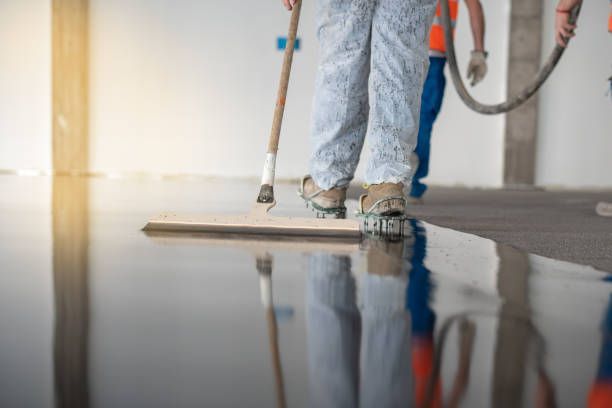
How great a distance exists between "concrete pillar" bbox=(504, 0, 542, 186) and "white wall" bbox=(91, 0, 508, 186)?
0.11 m

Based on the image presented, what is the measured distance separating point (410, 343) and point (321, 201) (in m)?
1.50

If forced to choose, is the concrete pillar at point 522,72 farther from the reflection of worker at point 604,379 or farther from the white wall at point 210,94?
the reflection of worker at point 604,379

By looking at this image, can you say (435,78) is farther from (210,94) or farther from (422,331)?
(210,94)

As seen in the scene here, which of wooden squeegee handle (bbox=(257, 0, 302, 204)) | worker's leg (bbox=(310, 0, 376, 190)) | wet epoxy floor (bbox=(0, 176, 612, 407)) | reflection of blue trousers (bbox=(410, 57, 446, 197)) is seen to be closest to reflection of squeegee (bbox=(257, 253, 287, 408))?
wet epoxy floor (bbox=(0, 176, 612, 407))

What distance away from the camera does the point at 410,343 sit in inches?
25.6

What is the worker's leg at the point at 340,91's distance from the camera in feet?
6.61

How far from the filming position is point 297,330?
2.27 ft

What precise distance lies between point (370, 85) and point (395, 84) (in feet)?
0.26

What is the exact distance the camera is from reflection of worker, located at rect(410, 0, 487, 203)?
362cm

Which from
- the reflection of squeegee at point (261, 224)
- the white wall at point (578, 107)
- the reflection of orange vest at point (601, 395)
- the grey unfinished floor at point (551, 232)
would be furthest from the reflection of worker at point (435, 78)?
the white wall at point (578, 107)

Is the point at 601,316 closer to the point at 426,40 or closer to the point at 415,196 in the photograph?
the point at 426,40

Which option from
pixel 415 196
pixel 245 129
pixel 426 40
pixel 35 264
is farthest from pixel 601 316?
pixel 245 129

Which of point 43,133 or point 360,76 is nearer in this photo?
point 360,76

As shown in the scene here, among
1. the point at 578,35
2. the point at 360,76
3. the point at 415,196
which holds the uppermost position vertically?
the point at 578,35
